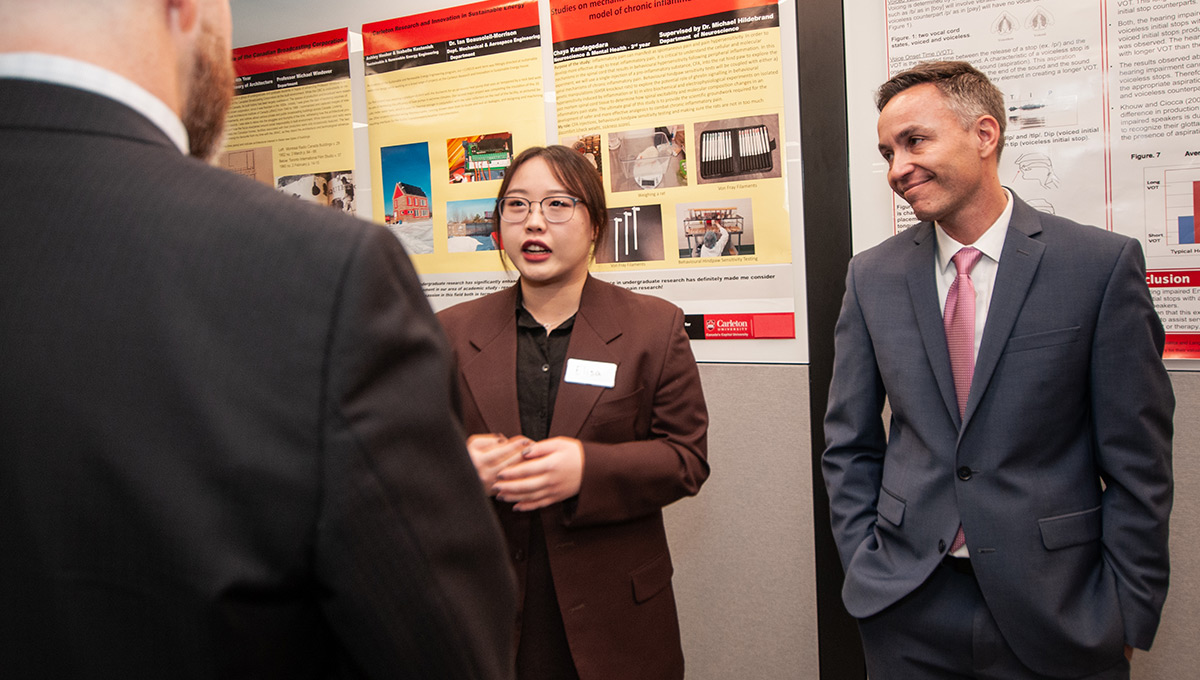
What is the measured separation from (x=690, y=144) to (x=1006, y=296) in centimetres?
125

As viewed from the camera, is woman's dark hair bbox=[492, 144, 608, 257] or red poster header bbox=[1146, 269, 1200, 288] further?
red poster header bbox=[1146, 269, 1200, 288]

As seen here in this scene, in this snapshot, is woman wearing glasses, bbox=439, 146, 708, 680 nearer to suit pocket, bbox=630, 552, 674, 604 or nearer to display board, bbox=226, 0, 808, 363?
suit pocket, bbox=630, 552, 674, 604

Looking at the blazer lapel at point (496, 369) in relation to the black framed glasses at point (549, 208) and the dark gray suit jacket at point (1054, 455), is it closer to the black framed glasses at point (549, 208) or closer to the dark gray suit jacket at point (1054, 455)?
the black framed glasses at point (549, 208)

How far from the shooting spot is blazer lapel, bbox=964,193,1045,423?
4.84ft

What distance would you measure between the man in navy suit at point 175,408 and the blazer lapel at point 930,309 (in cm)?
129

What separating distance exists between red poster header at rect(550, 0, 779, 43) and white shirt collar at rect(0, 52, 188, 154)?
2132 mm

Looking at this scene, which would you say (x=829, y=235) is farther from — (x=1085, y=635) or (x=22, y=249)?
(x=22, y=249)

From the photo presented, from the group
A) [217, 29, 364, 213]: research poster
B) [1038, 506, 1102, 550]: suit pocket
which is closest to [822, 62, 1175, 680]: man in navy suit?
[1038, 506, 1102, 550]: suit pocket

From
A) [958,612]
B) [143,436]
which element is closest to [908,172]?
[958,612]

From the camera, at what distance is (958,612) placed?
152 cm

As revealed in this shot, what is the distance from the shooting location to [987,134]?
1601 millimetres

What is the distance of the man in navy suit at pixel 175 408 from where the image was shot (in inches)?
20.5

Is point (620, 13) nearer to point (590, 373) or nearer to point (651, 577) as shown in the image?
point (590, 373)

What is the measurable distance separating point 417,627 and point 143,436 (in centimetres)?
25
